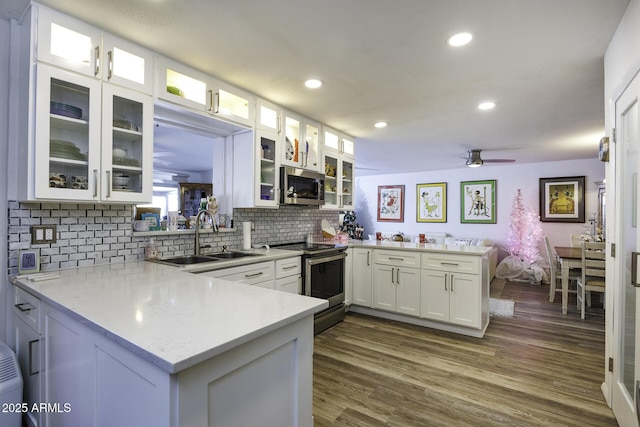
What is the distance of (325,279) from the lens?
3.49 m

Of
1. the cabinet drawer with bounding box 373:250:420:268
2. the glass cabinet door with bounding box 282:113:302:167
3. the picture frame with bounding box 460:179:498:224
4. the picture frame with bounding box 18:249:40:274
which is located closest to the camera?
the picture frame with bounding box 18:249:40:274

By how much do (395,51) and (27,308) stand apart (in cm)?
267

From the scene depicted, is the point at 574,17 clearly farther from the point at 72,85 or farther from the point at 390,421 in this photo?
the point at 72,85

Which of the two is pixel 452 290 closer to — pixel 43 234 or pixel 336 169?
pixel 336 169

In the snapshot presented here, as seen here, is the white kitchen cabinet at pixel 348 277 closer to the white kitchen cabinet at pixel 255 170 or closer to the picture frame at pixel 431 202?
the white kitchen cabinet at pixel 255 170

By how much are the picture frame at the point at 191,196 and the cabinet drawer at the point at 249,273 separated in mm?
946

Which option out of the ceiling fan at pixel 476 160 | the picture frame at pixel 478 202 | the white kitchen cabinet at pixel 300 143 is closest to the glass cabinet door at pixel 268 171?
the white kitchen cabinet at pixel 300 143

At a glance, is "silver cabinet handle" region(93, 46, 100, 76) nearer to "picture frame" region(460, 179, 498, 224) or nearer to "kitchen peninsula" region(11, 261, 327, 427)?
"kitchen peninsula" region(11, 261, 327, 427)

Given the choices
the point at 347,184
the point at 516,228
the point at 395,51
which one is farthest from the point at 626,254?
the point at 516,228

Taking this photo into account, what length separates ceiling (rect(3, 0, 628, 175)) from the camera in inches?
69.6

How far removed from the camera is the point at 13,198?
6.12ft

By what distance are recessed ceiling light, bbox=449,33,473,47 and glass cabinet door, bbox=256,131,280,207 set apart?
A: 1.80 metres

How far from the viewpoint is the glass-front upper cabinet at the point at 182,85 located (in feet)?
7.47

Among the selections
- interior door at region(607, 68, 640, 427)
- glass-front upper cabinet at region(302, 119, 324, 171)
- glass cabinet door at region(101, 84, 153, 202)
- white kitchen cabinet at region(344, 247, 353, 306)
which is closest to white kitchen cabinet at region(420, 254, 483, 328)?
white kitchen cabinet at region(344, 247, 353, 306)
